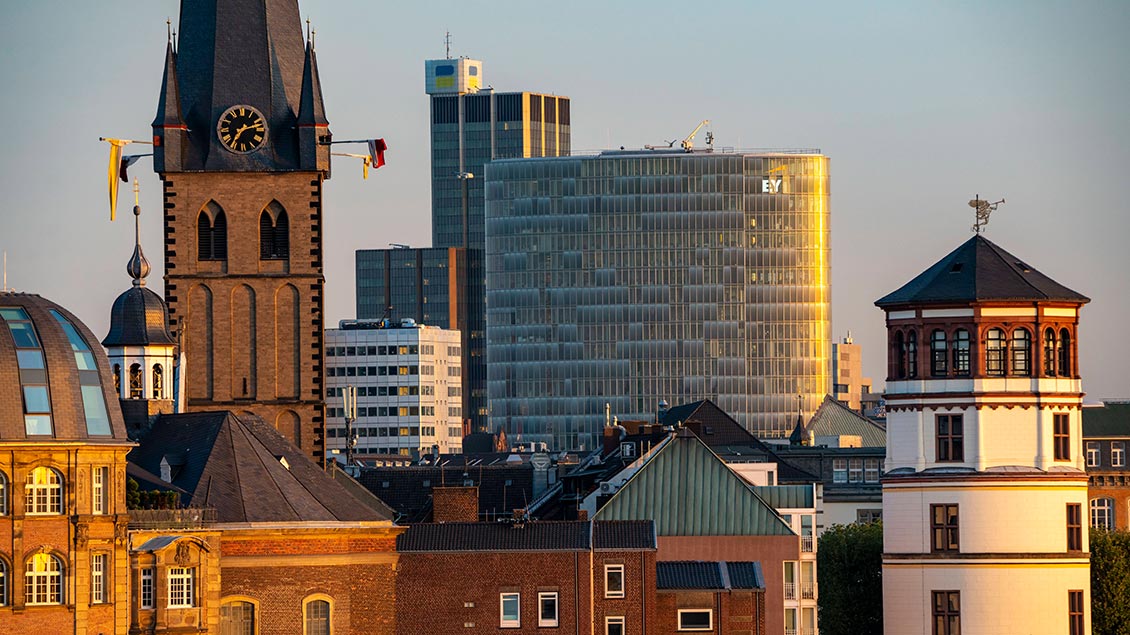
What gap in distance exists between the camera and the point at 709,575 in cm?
14088

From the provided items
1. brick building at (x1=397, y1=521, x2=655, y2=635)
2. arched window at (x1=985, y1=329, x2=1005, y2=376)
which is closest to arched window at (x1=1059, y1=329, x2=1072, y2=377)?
arched window at (x1=985, y1=329, x2=1005, y2=376)

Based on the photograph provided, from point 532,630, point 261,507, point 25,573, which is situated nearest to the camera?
point 25,573

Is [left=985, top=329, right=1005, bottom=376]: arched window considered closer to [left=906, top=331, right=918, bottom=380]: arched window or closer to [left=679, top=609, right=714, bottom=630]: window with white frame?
[left=906, top=331, right=918, bottom=380]: arched window

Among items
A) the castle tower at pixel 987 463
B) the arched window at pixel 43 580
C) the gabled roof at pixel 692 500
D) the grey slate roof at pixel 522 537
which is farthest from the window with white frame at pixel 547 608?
the arched window at pixel 43 580

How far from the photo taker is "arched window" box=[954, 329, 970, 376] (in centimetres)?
14485

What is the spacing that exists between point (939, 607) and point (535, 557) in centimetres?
2019

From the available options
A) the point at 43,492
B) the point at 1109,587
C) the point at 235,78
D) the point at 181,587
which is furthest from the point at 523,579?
the point at 1109,587

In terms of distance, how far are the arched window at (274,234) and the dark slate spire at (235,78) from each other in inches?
85.3

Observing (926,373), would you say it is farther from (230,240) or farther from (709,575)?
(230,240)

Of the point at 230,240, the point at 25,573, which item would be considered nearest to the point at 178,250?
the point at 230,240

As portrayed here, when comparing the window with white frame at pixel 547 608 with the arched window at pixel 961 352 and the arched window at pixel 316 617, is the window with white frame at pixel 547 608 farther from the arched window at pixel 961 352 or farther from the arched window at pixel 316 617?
the arched window at pixel 961 352

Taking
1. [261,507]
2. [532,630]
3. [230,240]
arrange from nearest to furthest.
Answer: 1. [261,507]
2. [532,630]
3. [230,240]

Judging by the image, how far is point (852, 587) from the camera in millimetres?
159125

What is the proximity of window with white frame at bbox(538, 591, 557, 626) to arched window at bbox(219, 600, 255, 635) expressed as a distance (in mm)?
15574
